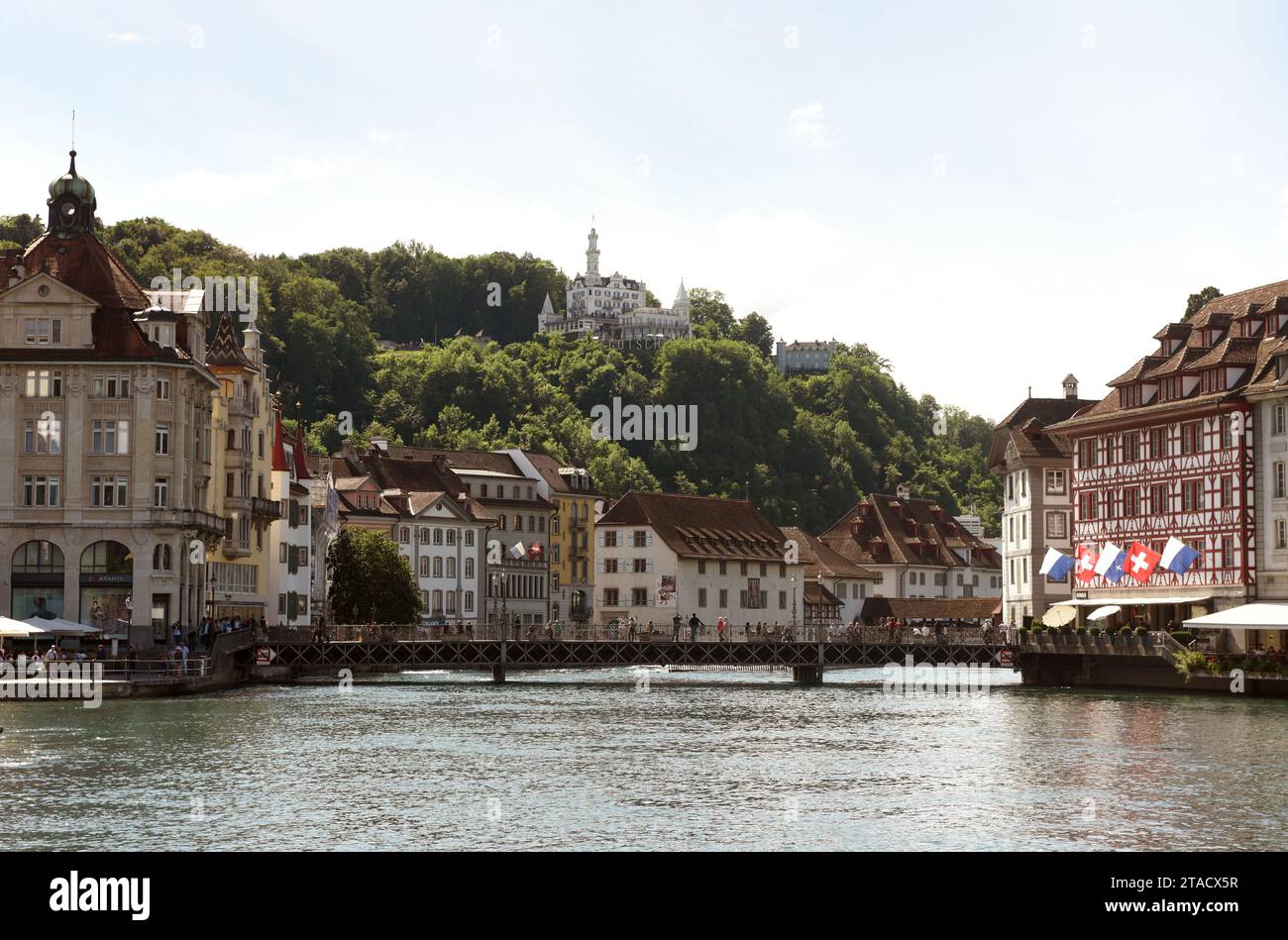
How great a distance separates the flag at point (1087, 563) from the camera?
9219 centimetres

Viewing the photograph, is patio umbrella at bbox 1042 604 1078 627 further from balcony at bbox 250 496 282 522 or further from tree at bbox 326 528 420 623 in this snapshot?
tree at bbox 326 528 420 623

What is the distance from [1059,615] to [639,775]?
49542mm

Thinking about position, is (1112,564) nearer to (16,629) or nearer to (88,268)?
(88,268)

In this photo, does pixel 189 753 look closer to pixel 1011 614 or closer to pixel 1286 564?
pixel 1286 564

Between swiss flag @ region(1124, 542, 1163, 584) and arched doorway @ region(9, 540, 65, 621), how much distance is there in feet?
152

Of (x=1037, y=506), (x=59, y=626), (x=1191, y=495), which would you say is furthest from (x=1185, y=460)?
(x=59, y=626)

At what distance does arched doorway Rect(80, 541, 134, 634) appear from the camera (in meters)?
80.4

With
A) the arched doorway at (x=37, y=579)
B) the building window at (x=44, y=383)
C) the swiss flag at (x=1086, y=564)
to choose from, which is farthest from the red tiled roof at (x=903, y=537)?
the arched doorway at (x=37, y=579)

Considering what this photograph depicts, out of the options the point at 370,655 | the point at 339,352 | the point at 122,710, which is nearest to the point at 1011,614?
the point at 370,655

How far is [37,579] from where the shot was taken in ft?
264

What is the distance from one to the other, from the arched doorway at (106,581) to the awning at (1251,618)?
144ft

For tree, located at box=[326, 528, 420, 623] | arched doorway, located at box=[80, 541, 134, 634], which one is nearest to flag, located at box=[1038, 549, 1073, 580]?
tree, located at box=[326, 528, 420, 623]
